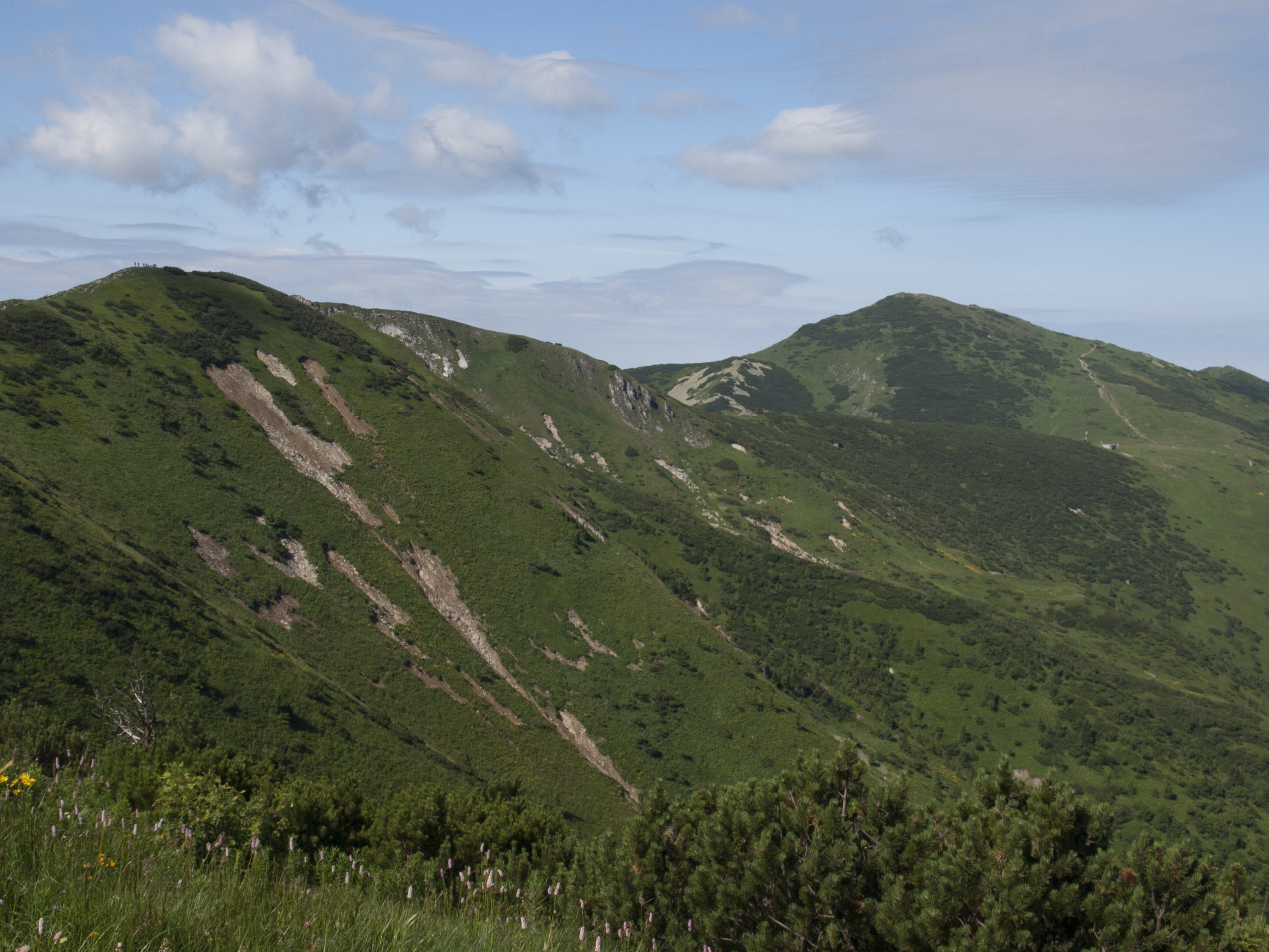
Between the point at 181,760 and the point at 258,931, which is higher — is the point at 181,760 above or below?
below

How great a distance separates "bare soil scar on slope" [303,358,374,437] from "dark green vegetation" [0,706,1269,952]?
78.1 m

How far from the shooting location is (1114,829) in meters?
18.0

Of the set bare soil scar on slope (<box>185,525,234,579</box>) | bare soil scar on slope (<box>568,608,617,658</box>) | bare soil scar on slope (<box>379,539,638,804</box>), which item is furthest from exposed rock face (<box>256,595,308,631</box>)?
bare soil scar on slope (<box>568,608,617,658</box>)

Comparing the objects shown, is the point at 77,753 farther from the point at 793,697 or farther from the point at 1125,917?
the point at 793,697

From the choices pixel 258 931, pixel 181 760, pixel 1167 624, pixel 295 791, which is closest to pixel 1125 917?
pixel 258 931

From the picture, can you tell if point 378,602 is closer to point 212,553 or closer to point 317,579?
point 317,579

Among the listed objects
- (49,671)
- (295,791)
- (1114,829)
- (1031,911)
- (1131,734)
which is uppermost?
(1114,829)

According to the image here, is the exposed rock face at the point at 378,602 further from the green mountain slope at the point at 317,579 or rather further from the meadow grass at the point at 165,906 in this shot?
the meadow grass at the point at 165,906

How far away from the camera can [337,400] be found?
107 m

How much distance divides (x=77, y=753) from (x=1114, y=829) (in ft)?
109

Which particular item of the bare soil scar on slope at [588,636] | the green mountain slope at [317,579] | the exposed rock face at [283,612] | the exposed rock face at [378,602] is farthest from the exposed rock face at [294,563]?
the bare soil scar on slope at [588,636]

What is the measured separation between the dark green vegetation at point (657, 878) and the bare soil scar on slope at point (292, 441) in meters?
66.0

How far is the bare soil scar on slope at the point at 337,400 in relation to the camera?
103812mm

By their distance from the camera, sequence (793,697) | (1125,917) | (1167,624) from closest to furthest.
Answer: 1. (1125,917)
2. (793,697)
3. (1167,624)
